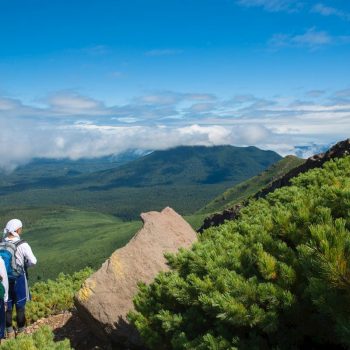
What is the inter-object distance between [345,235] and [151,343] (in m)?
5.97

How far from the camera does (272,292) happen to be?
7738mm

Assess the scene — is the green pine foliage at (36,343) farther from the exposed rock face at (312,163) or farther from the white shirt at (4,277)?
the exposed rock face at (312,163)

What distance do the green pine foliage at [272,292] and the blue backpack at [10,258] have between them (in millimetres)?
7214

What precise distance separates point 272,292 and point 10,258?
1181 cm

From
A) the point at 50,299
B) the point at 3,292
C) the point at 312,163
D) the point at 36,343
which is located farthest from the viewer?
the point at 312,163

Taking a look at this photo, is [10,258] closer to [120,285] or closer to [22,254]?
[22,254]

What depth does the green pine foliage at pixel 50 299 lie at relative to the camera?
21.0 metres

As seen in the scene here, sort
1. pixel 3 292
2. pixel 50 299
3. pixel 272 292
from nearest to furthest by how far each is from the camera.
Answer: pixel 272 292, pixel 3 292, pixel 50 299

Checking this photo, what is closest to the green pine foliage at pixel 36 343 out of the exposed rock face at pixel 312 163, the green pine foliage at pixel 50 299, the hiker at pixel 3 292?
the hiker at pixel 3 292

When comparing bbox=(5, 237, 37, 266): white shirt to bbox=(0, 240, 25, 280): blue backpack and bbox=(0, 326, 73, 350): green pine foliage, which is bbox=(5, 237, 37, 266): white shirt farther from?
bbox=(0, 326, 73, 350): green pine foliage

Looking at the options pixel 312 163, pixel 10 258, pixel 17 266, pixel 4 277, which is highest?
pixel 312 163

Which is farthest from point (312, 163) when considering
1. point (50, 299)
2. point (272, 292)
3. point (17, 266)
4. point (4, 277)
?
point (272, 292)

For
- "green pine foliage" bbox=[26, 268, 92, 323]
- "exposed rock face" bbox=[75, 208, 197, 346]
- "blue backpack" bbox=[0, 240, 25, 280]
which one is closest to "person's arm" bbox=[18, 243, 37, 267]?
"blue backpack" bbox=[0, 240, 25, 280]

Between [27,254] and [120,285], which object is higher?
[27,254]
